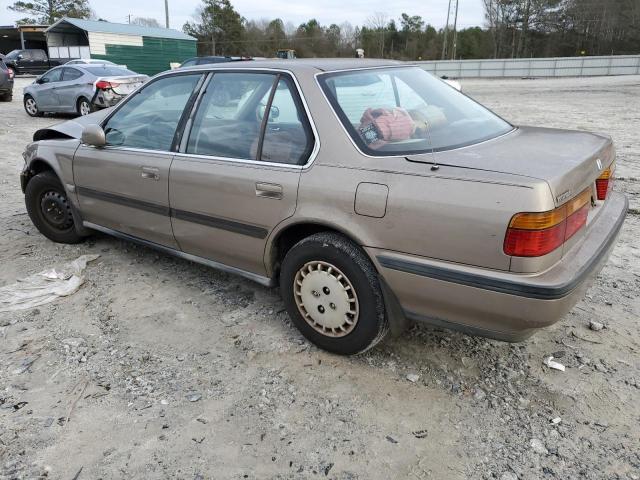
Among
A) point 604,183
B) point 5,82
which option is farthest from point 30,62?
point 604,183

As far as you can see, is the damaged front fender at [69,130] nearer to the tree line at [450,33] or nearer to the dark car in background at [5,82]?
the dark car in background at [5,82]

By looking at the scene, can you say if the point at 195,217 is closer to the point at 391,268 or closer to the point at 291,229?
the point at 291,229

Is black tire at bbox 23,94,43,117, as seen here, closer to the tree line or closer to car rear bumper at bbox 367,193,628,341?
car rear bumper at bbox 367,193,628,341

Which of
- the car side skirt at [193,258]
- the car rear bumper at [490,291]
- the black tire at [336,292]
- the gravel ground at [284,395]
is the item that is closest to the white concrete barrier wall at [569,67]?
the car side skirt at [193,258]

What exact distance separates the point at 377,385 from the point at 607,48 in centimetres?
6429

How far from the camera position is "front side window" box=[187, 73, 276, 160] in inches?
125

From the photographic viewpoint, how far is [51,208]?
473 cm

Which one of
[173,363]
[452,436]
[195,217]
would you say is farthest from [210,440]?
[195,217]

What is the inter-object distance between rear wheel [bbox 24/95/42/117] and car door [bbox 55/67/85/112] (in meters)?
1.29

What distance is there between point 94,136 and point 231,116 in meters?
1.21

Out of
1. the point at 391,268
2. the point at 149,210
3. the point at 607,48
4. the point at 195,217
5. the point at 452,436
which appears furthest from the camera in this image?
the point at 607,48

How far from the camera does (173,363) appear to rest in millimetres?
3029

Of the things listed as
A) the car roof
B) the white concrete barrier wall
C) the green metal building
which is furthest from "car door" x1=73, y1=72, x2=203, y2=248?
the white concrete barrier wall

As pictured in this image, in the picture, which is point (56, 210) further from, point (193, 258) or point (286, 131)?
point (286, 131)
